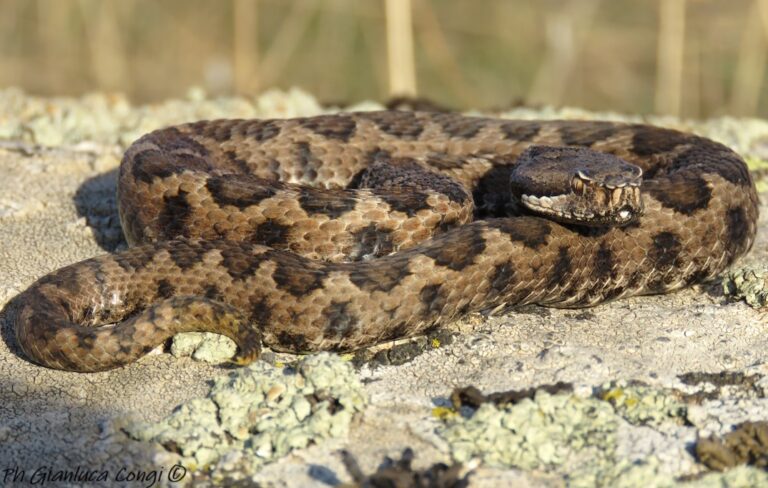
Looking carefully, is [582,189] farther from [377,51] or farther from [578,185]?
[377,51]

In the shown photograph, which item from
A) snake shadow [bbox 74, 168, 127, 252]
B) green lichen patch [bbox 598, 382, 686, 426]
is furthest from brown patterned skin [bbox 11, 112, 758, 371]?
green lichen patch [bbox 598, 382, 686, 426]

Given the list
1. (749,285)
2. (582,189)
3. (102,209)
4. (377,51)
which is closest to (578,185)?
(582,189)

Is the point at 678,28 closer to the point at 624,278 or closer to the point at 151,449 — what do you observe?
the point at 624,278

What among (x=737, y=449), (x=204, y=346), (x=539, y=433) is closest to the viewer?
(x=737, y=449)

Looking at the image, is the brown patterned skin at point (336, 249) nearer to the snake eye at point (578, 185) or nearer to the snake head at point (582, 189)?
the snake head at point (582, 189)

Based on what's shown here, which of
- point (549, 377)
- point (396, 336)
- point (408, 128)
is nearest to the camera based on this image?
point (549, 377)

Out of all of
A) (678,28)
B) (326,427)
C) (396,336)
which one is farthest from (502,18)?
(326,427)

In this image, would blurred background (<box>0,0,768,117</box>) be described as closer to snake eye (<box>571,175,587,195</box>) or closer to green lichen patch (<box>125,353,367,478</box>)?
snake eye (<box>571,175,587,195</box>)
